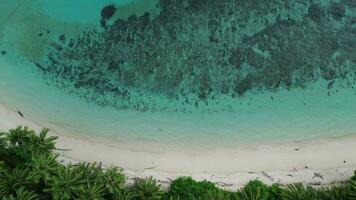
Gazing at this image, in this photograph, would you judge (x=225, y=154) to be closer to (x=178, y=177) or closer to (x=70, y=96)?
(x=178, y=177)

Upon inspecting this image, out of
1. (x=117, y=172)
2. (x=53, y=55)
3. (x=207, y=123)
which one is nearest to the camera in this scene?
(x=117, y=172)

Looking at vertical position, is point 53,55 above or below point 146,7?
below

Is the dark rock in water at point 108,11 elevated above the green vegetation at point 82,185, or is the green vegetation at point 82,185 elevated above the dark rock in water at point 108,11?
the dark rock in water at point 108,11

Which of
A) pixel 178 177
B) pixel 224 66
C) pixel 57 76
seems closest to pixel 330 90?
pixel 224 66

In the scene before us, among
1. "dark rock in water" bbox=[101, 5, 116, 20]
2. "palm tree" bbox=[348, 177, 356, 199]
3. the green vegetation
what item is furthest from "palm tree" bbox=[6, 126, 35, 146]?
"palm tree" bbox=[348, 177, 356, 199]

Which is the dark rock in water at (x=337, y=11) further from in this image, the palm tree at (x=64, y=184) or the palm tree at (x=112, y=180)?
the palm tree at (x=64, y=184)

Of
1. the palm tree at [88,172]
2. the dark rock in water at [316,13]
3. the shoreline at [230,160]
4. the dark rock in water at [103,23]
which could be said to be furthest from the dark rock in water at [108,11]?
the dark rock in water at [316,13]

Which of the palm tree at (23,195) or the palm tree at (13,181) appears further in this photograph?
the palm tree at (13,181)
